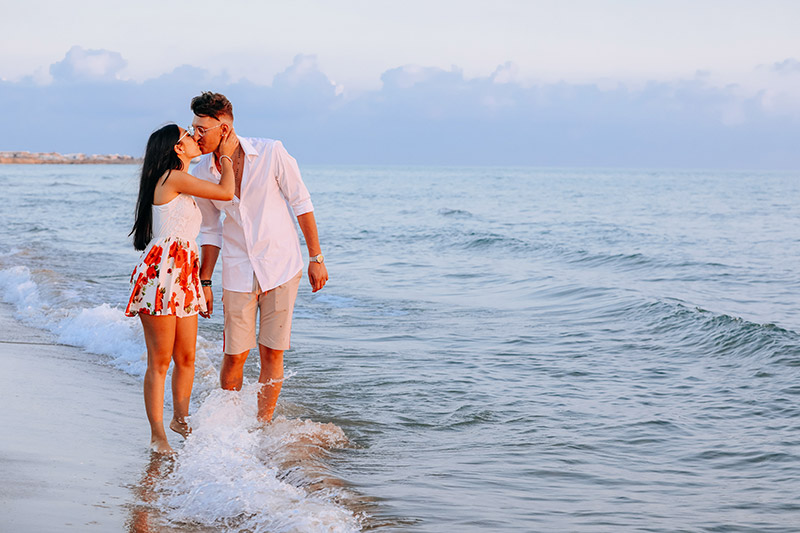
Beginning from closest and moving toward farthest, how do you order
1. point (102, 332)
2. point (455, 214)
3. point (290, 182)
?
point (290, 182), point (102, 332), point (455, 214)

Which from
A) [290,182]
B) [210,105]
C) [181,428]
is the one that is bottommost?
[181,428]

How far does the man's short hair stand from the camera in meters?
4.06

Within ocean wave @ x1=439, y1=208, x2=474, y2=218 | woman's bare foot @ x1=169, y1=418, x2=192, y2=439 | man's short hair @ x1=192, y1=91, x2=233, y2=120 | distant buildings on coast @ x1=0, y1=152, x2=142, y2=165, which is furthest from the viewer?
distant buildings on coast @ x1=0, y1=152, x2=142, y2=165

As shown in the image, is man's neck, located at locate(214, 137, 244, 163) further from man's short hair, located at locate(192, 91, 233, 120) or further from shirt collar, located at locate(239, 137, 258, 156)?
man's short hair, located at locate(192, 91, 233, 120)

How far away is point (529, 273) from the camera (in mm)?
14742

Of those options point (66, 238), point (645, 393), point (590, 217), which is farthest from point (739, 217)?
point (645, 393)

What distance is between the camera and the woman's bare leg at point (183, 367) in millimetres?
4400

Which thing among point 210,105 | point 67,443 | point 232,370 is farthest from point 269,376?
point 210,105

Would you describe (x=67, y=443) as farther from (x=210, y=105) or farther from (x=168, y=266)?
(x=210, y=105)

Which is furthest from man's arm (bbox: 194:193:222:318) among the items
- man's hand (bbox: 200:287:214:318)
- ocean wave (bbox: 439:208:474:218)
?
ocean wave (bbox: 439:208:474:218)

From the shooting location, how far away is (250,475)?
4184 millimetres

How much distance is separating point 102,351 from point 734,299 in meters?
8.96

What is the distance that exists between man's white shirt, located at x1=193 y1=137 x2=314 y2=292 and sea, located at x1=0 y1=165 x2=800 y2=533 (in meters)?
0.89

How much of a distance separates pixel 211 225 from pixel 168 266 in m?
0.40
